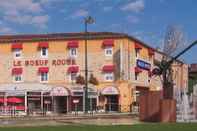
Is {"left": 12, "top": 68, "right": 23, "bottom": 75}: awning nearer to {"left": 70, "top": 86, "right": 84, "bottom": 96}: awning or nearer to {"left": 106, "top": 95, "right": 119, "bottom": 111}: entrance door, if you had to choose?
{"left": 70, "top": 86, "right": 84, "bottom": 96}: awning

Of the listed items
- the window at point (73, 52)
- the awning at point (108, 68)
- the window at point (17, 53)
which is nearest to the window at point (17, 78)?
the window at point (17, 53)

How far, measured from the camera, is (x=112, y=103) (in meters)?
76.9

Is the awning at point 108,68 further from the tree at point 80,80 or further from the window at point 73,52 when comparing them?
the window at point 73,52

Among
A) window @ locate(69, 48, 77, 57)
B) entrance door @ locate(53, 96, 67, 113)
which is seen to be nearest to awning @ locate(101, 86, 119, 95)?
entrance door @ locate(53, 96, 67, 113)

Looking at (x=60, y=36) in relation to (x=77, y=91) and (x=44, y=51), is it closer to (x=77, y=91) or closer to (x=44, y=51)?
(x=44, y=51)

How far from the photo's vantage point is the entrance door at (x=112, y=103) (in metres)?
75.9

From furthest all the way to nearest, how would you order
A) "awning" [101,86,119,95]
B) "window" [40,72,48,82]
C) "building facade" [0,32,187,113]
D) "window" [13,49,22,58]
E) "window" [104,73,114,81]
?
1. "window" [13,49,22,58]
2. "window" [40,72,48,82]
3. "window" [104,73,114,81]
4. "awning" [101,86,119,95]
5. "building facade" [0,32,187,113]

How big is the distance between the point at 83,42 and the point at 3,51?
11510 millimetres

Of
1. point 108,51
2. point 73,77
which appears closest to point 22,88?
point 73,77

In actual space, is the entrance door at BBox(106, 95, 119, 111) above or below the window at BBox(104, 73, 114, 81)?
below

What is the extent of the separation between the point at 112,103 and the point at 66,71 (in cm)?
772

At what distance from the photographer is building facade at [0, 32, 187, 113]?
7638cm

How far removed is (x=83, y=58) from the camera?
78.9 meters

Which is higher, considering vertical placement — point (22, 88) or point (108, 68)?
point (108, 68)
